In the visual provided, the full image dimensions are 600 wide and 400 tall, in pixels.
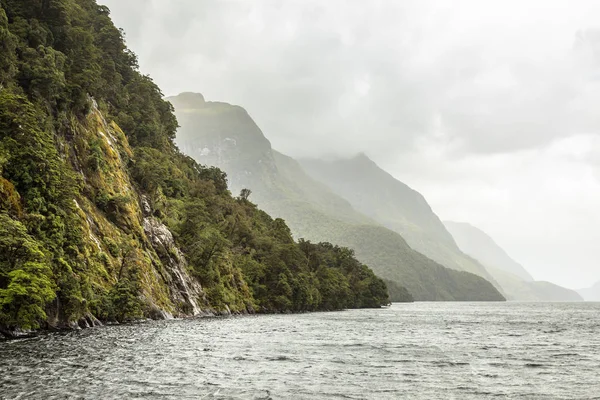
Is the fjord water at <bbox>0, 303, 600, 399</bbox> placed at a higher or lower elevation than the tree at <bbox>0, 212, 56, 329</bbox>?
lower

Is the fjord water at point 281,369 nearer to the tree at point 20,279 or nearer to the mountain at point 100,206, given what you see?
the tree at point 20,279

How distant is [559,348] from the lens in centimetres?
4919

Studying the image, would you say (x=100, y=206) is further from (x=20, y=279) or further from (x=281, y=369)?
(x=281, y=369)

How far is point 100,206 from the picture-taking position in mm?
80625

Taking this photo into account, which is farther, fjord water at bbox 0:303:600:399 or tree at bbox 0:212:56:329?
tree at bbox 0:212:56:329

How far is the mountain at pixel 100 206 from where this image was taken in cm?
5178

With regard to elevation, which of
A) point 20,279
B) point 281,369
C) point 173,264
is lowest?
point 281,369

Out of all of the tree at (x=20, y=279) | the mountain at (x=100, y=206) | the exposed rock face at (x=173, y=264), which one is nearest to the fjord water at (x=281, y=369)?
the tree at (x=20, y=279)

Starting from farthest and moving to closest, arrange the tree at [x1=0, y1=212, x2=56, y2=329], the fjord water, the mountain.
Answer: the mountain, the tree at [x1=0, y1=212, x2=56, y2=329], the fjord water

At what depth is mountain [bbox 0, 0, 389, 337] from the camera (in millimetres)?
51781

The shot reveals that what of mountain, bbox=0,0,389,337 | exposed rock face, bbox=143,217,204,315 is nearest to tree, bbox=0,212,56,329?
mountain, bbox=0,0,389,337

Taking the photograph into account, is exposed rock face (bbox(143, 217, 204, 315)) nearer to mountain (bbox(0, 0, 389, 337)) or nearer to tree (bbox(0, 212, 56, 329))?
mountain (bbox(0, 0, 389, 337))

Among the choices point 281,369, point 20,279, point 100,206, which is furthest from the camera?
point 100,206

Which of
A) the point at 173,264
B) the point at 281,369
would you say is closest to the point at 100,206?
the point at 173,264
